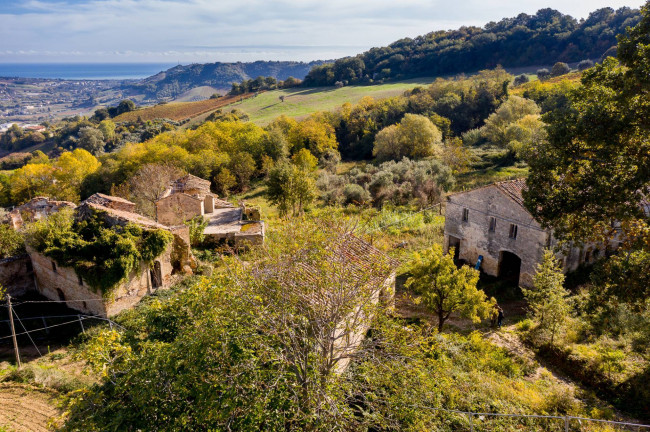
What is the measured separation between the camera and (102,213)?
2092 cm

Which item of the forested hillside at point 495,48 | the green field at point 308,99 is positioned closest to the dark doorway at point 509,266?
the green field at point 308,99

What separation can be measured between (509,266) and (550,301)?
8329mm

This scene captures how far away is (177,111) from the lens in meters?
104

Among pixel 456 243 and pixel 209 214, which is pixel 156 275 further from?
pixel 456 243

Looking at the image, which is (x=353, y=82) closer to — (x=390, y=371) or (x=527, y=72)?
(x=527, y=72)

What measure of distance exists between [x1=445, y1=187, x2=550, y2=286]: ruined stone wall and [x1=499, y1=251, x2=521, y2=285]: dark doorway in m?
0.59

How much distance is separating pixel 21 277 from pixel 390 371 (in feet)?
73.7

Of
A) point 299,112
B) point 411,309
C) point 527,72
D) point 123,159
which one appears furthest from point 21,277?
point 527,72

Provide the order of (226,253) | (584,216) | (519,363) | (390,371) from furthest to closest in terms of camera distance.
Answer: (226,253) → (519,363) → (584,216) → (390,371)

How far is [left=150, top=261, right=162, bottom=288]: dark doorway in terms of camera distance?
70.4ft

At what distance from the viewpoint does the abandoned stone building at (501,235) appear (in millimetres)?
22016

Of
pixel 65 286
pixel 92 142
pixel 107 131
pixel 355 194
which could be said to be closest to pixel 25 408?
pixel 65 286

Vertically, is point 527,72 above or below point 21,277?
above

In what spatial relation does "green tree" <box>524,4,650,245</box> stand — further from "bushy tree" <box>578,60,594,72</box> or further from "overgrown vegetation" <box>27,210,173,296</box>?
"bushy tree" <box>578,60,594,72</box>
